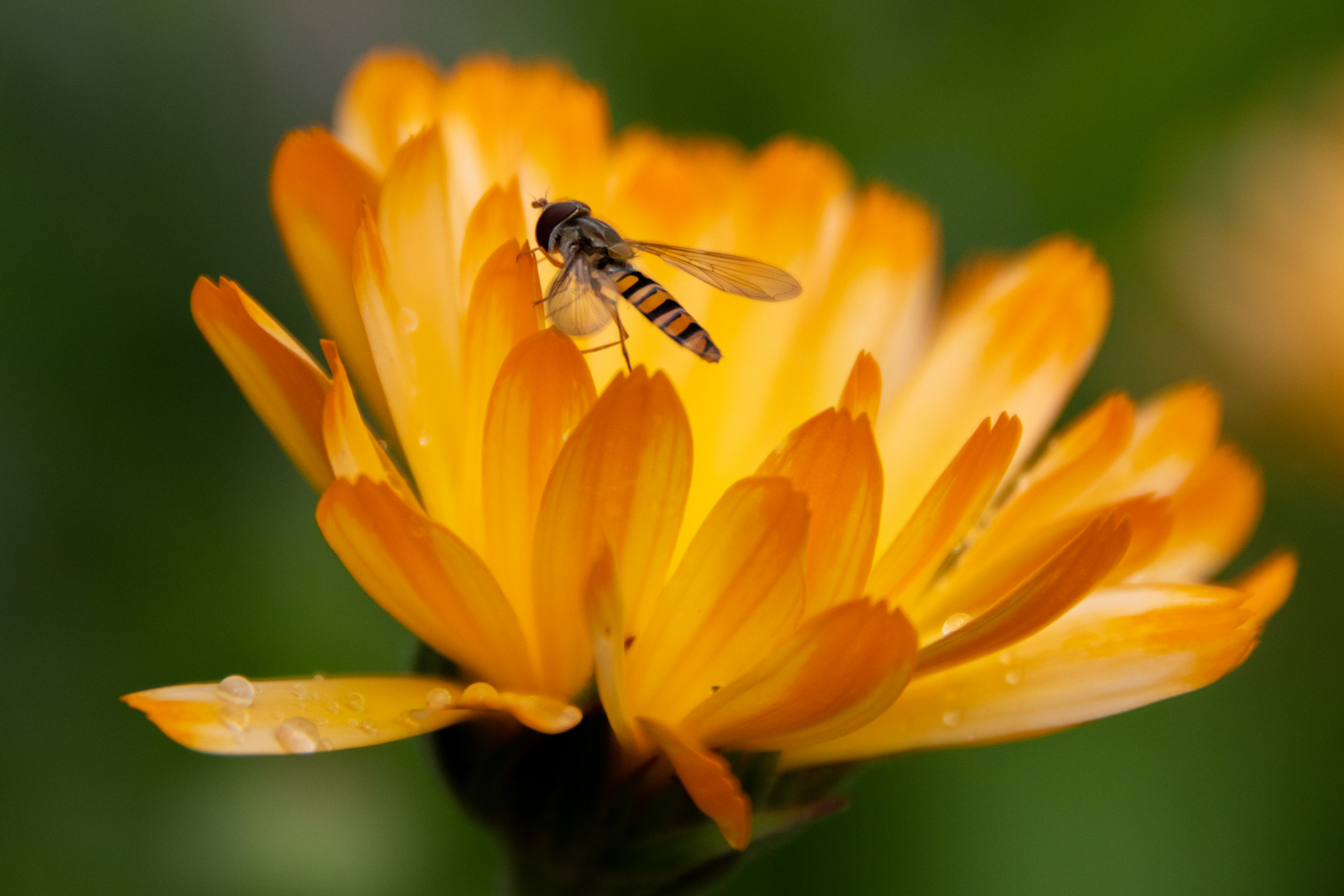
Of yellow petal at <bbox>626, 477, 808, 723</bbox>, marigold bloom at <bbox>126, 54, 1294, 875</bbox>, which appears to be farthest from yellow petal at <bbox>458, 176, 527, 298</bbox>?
yellow petal at <bbox>626, 477, 808, 723</bbox>

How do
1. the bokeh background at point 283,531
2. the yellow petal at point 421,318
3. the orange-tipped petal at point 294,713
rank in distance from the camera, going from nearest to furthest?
the orange-tipped petal at point 294,713 → the yellow petal at point 421,318 → the bokeh background at point 283,531

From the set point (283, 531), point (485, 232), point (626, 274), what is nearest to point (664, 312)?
point (626, 274)

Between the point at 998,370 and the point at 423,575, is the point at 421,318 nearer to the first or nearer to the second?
the point at 423,575

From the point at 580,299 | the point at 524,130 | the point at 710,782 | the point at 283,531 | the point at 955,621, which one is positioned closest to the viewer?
the point at 710,782

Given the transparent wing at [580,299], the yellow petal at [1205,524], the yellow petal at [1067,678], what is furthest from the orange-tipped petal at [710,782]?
the yellow petal at [1205,524]

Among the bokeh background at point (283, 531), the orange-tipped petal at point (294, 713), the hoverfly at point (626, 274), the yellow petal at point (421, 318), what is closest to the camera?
the orange-tipped petal at point (294, 713)

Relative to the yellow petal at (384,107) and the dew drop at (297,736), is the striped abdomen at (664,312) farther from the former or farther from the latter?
the dew drop at (297,736)

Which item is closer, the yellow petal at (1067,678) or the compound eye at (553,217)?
the yellow petal at (1067,678)
